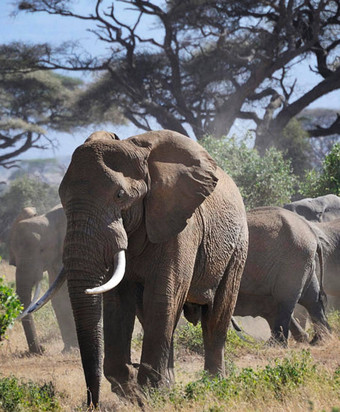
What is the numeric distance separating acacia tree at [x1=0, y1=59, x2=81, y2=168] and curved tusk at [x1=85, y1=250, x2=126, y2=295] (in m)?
21.2

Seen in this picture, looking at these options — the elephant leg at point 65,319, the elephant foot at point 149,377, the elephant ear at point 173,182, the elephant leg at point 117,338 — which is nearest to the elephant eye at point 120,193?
the elephant ear at point 173,182

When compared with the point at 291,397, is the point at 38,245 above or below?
above

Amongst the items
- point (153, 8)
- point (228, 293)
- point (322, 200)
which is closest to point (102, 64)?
point (153, 8)

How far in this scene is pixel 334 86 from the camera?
24141 mm

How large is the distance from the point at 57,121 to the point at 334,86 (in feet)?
30.7

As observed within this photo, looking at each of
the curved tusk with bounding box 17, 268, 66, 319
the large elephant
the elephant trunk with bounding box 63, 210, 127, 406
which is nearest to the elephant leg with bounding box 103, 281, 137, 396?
the curved tusk with bounding box 17, 268, 66, 319

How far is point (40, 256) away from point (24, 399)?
4.32 m

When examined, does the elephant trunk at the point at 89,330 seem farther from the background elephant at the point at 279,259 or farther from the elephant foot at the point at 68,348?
the elephant foot at the point at 68,348

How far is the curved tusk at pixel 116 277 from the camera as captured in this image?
4.34 m

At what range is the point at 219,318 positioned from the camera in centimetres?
595

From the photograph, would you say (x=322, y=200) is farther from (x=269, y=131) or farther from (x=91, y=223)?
(x=269, y=131)

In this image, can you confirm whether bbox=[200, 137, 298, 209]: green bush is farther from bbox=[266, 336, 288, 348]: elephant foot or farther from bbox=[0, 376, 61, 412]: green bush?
bbox=[0, 376, 61, 412]: green bush

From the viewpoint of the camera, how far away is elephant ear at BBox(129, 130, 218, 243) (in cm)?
496

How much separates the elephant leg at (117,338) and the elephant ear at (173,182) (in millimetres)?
565
